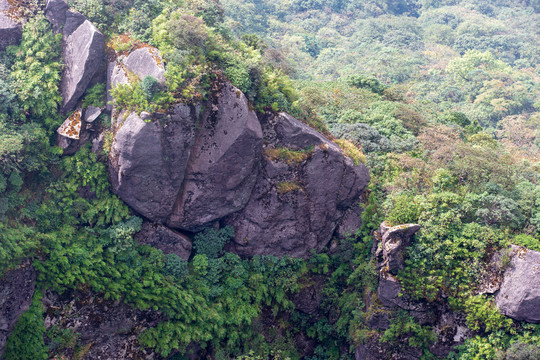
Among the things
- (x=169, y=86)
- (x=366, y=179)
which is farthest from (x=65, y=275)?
(x=366, y=179)

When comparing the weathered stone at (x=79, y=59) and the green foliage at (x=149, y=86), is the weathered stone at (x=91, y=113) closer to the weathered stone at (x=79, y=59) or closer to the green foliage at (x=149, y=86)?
the weathered stone at (x=79, y=59)

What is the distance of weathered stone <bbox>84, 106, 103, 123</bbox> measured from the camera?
1683cm

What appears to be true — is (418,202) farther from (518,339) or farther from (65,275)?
(65,275)

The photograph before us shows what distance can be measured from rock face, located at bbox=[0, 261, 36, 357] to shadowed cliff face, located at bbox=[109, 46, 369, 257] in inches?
164

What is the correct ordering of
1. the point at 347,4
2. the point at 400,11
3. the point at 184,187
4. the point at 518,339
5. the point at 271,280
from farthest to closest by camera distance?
the point at 400,11 → the point at 347,4 → the point at 271,280 → the point at 184,187 → the point at 518,339

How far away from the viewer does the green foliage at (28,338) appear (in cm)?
1451

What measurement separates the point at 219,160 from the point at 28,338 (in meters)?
8.88

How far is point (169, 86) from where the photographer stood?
15.6 meters

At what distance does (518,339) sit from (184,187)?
1312cm

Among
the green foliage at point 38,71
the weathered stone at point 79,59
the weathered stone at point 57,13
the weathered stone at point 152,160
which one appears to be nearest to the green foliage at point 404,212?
the weathered stone at point 152,160

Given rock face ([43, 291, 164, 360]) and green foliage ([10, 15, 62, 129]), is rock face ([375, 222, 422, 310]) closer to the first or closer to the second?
rock face ([43, 291, 164, 360])

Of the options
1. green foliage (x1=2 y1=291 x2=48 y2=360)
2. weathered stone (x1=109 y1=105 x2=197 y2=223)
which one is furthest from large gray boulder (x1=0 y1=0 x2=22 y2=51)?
green foliage (x1=2 y1=291 x2=48 y2=360)

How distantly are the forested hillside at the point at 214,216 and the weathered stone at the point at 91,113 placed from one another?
0.11 metres

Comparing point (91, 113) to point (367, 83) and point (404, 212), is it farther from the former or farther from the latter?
point (367, 83)
